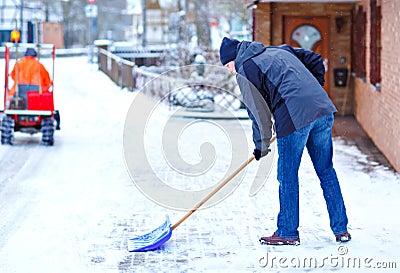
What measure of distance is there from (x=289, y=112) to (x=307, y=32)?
11132 millimetres

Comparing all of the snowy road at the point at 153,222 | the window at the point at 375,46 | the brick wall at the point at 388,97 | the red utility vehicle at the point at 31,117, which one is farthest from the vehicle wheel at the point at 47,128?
the window at the point at 375,46

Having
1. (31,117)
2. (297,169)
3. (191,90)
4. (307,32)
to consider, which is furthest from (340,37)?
(297,169)

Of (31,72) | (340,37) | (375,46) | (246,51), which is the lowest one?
(31,72)

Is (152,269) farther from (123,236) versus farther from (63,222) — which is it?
(63,222)

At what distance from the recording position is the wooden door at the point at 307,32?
56.2 ft

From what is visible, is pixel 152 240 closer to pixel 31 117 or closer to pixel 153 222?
pixel 153 222

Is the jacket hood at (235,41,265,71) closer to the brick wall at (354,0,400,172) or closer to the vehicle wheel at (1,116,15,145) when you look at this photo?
the brick wall at (354,0,400,172)

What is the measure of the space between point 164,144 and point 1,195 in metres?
4.26

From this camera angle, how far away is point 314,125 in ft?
21.3

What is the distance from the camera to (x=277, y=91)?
6445mm

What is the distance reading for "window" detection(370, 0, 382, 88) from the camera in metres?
13.3

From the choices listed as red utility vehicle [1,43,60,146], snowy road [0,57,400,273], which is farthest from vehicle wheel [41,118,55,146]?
snowy road [0,57,400,273]

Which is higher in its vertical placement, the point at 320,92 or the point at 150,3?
the point at 150,3

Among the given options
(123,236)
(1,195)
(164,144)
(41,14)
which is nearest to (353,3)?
(164,144)
